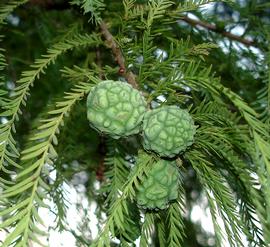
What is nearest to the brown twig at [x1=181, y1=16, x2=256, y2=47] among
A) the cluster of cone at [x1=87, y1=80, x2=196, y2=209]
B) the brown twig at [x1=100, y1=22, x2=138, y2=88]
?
the brown twig at [x1=100, y1=22, x2=138, y2=88]

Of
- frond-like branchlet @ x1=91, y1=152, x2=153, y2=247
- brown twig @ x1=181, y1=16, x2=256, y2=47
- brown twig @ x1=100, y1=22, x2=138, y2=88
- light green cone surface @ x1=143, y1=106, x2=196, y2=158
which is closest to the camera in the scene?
frond-like branchlet @ x1=91, y1=152, x2=153, y2=247

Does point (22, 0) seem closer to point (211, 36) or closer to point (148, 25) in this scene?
point (148, 25)

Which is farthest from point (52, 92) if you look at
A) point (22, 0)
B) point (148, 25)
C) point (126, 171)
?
point (148, 25)

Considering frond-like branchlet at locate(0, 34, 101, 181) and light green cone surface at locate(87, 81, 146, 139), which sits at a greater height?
light green cone surface at locate(87, 81, 146, 139)

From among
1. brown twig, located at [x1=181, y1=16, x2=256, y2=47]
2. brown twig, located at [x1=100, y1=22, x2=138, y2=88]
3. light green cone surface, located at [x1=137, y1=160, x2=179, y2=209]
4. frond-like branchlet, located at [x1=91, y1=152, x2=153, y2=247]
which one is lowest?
brown twig, located at [x1=181, y1=16, x2=256, y2=47]

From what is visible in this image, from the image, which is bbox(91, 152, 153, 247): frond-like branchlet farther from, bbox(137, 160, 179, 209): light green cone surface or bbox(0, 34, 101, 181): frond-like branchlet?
bbox(0, 34, 101, 181): frond-like branchlet
